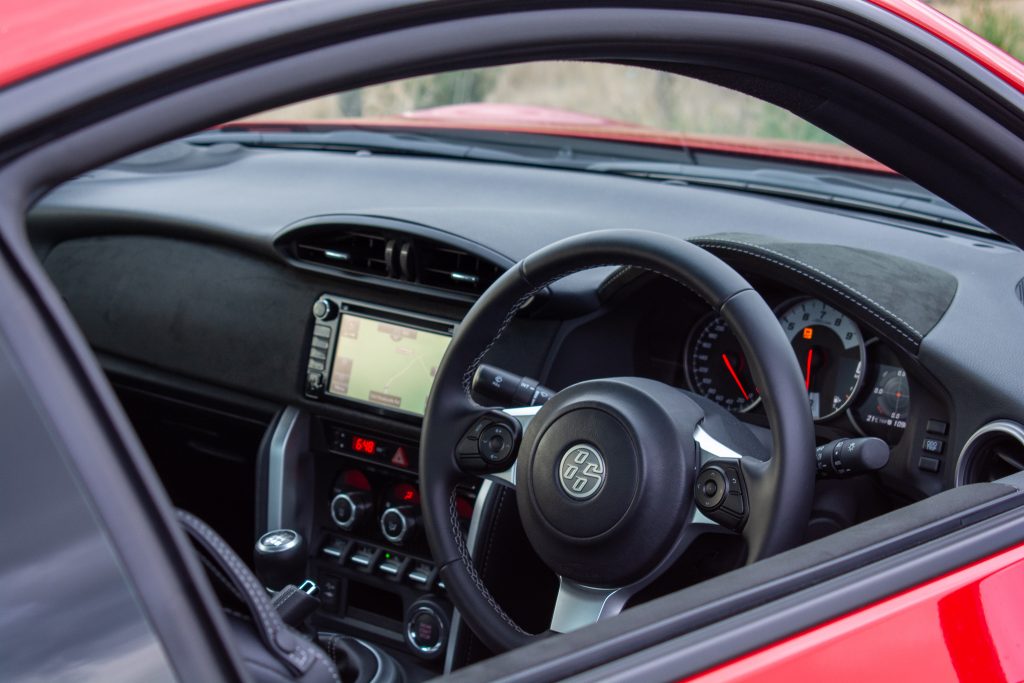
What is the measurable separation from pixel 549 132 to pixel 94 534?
287 cm

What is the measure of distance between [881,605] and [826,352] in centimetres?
119

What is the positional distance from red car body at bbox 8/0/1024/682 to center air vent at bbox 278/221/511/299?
52.9 inches

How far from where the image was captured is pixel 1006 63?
132 cm

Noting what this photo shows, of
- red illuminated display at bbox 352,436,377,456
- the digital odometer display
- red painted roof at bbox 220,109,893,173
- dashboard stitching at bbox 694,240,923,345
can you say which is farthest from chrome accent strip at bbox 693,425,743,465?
red painted roof at bbox 220,109,893,173

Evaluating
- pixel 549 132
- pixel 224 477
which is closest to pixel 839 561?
pixel 224 477

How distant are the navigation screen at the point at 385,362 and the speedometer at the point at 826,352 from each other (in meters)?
0.78

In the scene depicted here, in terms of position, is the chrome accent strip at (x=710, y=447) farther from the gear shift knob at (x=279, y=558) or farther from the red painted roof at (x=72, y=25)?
the gear shift knob at (x=279, y=558)

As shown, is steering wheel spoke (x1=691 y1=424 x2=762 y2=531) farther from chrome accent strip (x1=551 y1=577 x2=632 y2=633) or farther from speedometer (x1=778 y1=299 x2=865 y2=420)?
speedometer (x1=778 y1=299 x2=865 y2=420)

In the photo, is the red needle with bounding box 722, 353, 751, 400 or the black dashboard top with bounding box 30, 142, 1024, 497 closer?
the black dashboard top with bounding box 30, 142, 1024, 497

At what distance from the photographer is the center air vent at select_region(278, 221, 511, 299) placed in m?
2.51

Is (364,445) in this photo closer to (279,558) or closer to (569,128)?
(279,558)

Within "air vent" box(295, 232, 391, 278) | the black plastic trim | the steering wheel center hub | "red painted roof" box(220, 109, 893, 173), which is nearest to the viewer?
the black plastic trim

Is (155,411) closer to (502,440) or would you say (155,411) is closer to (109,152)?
(502,440)

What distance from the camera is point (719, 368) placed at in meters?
2.37
